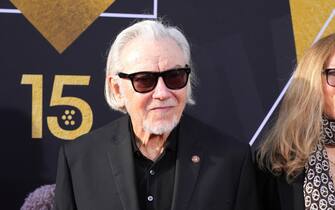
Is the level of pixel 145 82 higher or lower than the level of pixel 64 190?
higher

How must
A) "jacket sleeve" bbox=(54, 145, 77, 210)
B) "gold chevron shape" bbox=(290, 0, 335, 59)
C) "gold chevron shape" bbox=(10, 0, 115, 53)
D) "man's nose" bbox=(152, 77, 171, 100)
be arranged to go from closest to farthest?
1. "man's nose" bbox=(152, 77, 171, 100)
2. "jacket sleeve" bbox=(54, 145, 77, 210)
3. "gold chevron shape" bbox=(10, 0, 115, 53)
4. "gold chevron shape" bbox=(290, 0, 335, 59)

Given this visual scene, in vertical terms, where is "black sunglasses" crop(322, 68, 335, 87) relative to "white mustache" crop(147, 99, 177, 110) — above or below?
above

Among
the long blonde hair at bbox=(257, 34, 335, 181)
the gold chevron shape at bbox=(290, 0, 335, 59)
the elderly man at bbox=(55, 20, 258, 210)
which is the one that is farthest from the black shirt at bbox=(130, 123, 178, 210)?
the gold chevron shape at bbox=(290, 0, 335, 59)

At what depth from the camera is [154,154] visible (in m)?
2.08

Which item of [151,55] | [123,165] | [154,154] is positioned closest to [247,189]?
[154,154]

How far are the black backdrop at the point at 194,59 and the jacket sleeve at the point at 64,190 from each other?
34.5 inches

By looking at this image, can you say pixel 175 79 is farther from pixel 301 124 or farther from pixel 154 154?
pixel 301 124

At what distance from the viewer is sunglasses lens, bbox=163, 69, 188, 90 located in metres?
1.97

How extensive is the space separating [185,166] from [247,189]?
10.6 inches

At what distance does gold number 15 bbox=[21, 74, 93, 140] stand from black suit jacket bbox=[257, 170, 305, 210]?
1189mm

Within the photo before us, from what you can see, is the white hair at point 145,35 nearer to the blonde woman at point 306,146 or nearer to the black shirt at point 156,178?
the black shirt at point 156,178

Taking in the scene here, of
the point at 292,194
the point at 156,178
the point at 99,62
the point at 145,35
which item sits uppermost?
the point at 145,35

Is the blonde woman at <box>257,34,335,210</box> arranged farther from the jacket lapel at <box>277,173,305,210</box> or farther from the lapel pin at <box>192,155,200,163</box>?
the lapel pin at <box>192,155,200,163</box>

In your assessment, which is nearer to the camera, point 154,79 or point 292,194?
point 154,79
